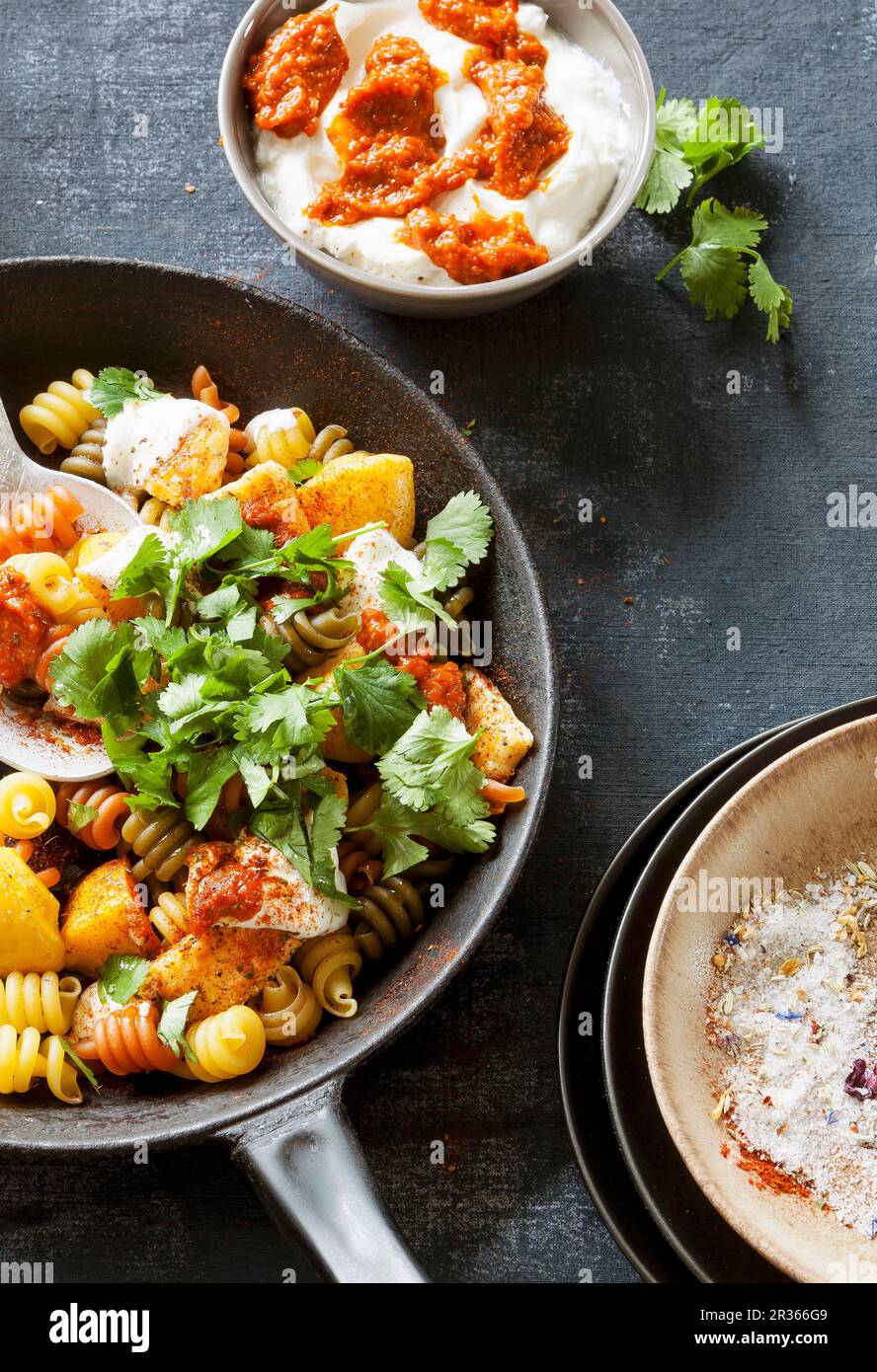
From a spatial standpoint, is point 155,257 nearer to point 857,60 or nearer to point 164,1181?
point 857,60

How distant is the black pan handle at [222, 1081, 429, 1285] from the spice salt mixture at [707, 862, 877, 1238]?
3.97ft

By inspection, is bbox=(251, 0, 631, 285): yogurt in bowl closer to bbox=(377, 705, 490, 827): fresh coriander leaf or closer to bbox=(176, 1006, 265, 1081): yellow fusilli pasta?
bbox=(377, 705, 490, 827): fresh coriander leaf

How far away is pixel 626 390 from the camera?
15.9 ft

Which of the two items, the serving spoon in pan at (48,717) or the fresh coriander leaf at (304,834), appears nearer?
the fresh coriander leaf at (304,834)

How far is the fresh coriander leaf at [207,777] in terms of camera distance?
372 cm

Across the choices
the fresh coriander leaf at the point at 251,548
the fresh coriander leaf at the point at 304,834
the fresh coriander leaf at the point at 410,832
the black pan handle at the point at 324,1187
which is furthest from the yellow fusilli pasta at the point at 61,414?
the black pan handle at the point at 324,1187

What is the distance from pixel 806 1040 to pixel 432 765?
1595 mm

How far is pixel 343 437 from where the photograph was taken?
172 inches

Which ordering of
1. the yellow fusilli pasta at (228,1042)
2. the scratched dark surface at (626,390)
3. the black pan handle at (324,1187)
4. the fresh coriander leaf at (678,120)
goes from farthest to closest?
the fresh coriander leaf at (678,120)
the scratched dark surface at (626,390)
the yellow fusilli pasta at (228,1042)
the black pan handle at (324,1187)

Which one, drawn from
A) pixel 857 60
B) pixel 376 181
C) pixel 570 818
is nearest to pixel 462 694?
pixel 570 818

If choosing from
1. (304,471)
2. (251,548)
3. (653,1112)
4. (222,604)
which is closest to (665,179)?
(304,471)

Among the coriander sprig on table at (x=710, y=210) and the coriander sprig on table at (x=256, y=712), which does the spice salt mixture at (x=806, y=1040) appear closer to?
the coriander sprig on table at (x=256, y=712)

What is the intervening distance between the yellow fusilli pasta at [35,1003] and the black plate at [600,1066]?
5.47 ft

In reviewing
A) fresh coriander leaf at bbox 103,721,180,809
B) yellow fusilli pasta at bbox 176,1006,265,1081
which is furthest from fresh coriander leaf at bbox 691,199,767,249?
yellow fusilli pasta at bbox 176,1006,265,1081
